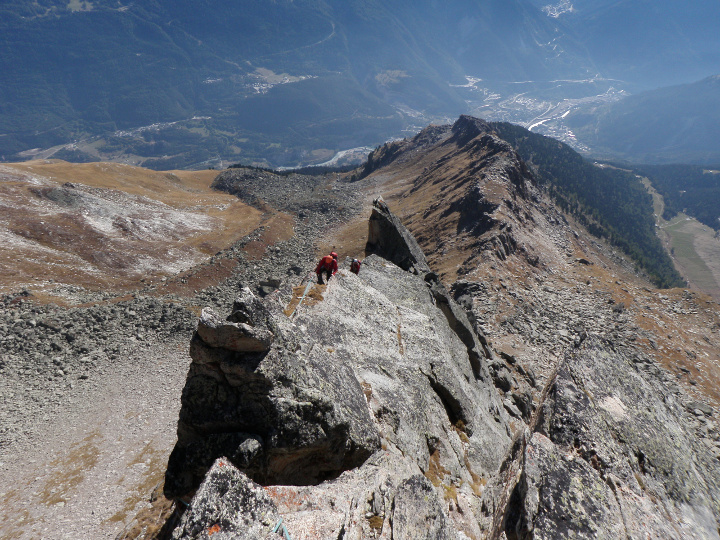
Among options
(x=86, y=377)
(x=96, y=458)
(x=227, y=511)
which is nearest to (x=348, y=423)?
(x=227, y=511)

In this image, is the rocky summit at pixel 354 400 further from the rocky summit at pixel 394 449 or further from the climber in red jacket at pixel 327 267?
the climber in red jacket at pixel 327 267

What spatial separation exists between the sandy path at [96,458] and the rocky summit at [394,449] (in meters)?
14.8

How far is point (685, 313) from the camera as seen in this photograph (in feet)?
172

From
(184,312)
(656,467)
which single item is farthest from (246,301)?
(184,312)

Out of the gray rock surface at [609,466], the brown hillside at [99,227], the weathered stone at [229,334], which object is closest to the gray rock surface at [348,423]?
the weathered stone at [229,334]

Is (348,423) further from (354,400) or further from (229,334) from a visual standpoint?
(229,334)

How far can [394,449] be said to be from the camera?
13766 mm

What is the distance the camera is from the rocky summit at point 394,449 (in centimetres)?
975

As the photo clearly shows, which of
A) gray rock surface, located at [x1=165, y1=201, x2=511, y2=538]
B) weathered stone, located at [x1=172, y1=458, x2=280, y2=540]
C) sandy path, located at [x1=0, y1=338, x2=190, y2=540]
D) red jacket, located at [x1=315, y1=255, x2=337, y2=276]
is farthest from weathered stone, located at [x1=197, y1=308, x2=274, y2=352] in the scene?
sandy path, located at [x1=0, y1=338, x2=190, y2=540]

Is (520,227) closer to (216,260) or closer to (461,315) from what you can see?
(461,315)

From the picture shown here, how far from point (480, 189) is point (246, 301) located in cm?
6666

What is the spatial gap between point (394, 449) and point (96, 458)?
22342mm

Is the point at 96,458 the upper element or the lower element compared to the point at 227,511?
lower

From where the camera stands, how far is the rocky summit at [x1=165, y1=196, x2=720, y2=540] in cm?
975
